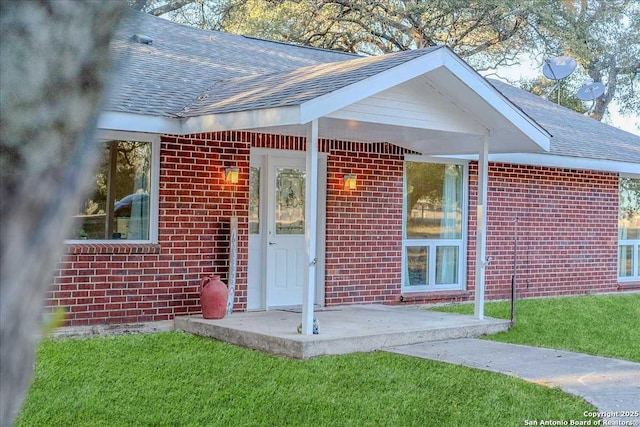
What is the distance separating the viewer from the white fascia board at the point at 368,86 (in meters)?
7.48

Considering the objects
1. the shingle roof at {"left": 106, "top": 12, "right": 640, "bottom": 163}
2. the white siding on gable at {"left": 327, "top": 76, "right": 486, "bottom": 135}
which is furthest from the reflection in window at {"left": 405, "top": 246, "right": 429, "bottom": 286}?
the white siding on gable at {"left": 327, "top": 76, "right": 486, "bottom": 135}

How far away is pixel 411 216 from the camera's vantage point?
12.1 m

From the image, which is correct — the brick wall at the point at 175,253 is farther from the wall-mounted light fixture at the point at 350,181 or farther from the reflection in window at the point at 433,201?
the reflection in window at the point at 433,201

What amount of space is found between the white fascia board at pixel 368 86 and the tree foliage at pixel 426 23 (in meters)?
16.7

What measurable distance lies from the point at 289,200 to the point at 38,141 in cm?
974

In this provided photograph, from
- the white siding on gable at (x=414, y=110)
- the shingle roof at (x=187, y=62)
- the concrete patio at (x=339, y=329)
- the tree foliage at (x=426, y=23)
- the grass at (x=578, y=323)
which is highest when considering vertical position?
the tree foliage at (x=426, y=23)

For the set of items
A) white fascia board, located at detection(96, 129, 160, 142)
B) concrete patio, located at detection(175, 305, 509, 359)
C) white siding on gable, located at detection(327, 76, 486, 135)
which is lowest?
concrete patio, located at detection(175, 305, 509, 359)

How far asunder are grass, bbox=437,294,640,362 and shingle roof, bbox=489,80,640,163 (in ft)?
8.52

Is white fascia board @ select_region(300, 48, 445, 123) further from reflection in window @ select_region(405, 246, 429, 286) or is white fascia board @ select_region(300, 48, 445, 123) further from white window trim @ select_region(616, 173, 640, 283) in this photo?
white window trim @ select_region(616, 173, 640, 283)

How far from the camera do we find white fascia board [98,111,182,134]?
8352 mm

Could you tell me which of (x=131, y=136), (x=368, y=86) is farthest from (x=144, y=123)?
(x=368, y=86)

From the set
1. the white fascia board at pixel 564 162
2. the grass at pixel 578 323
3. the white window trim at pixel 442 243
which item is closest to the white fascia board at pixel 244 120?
the grass at pixel 578 323

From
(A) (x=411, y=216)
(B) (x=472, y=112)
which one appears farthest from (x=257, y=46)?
(B) (x=472, y=112)

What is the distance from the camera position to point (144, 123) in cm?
865
